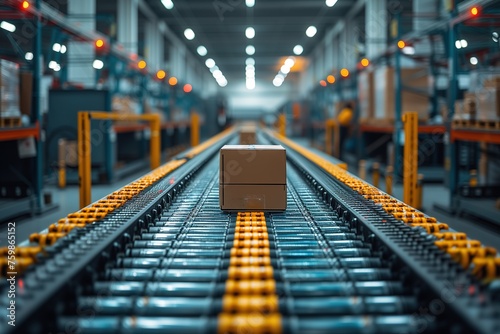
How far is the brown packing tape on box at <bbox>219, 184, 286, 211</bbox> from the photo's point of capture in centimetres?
431

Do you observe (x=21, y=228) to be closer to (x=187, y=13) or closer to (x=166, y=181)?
(x=166, y=181)

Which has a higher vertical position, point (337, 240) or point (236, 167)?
point (236, 167)

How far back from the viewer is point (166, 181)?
Result: 574 centimetres

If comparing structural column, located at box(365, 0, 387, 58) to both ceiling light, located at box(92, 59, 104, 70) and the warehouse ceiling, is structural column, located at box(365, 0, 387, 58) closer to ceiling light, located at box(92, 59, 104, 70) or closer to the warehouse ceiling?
the warehouse ceiling

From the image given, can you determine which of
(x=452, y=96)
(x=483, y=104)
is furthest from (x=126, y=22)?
(x=483, y=104)

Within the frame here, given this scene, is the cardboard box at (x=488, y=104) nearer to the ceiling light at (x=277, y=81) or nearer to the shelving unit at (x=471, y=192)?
the shelving unit at (x=471, y=192)

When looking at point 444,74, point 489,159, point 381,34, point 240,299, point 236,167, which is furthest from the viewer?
point 381,34

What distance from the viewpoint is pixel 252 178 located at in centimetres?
427

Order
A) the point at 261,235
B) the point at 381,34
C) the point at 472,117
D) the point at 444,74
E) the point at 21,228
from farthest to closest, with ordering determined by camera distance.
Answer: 1. the point at 381,34
2. the point at 444,74
3. the point at 472,117
4. the point at 21,228
5. the point at 261,235

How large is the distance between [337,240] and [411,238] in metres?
0.56

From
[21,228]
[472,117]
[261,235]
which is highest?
[472,117]

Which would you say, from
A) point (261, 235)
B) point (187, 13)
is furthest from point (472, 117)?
point (187, 13)

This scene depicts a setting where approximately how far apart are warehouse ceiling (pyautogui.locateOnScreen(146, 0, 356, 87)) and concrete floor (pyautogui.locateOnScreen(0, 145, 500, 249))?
1174 cm

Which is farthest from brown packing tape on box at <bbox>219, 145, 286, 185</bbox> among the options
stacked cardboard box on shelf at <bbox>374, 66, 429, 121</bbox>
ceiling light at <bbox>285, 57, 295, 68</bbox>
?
ceiling light at <bbox>285, 57, 295, 68</bbox>
